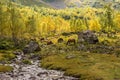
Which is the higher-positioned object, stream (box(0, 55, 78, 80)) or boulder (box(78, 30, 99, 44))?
boulder (box(78, 30, 99, 44))

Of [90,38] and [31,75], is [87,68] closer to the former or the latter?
[31,75]

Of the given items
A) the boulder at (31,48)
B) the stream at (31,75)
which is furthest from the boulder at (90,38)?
the stream at (31,75)

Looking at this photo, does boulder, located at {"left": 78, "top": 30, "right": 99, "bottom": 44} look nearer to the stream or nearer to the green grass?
the green grass

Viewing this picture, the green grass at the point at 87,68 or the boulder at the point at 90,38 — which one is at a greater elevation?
the boulder at the point at 90,38

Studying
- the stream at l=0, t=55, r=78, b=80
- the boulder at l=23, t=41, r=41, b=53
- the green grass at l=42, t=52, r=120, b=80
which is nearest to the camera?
the green grass at l=42, t=52, r=120, b=80

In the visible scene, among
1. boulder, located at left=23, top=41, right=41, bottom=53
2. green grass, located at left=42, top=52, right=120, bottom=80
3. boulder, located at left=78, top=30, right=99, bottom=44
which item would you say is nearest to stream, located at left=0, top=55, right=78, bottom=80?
green grass, located at left=42, top=52, right=120, bottom=80

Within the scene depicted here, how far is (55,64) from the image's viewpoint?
81.0 meters

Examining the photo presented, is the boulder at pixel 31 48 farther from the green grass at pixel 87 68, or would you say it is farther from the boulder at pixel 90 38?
the boulder at pixel 90 38

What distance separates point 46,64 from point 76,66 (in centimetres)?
1051

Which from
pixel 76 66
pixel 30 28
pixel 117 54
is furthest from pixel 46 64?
pixel 30 28

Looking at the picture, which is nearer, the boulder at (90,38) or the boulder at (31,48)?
the boulder at (31,48)

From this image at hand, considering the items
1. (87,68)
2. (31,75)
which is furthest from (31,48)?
(31,75)

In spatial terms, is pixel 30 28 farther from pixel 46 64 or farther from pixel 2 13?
pixel 46 64

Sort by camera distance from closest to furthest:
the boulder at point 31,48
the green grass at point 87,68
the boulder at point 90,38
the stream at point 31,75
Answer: the green grass at point 87,68 < the stream at point 31,75 < the boulder at point 31,48 < the boulder at point 90,38
